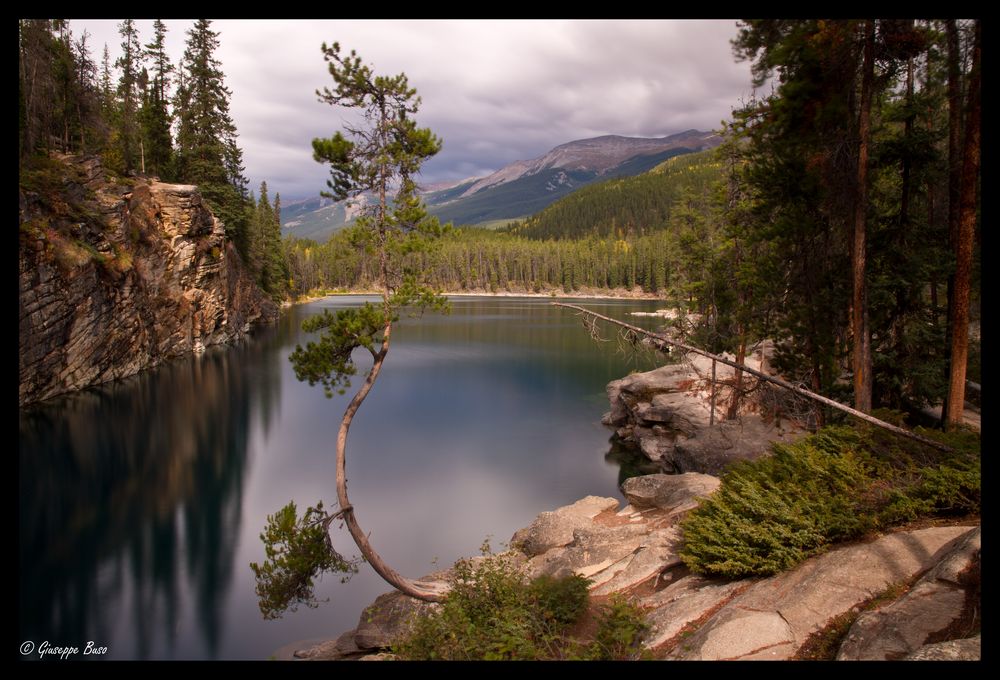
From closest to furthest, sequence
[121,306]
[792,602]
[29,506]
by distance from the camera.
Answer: [792,602] < [29,506] < [121,306]

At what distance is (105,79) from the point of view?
54000 millimetres

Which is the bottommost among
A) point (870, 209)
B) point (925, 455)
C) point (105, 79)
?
point (925, 455)

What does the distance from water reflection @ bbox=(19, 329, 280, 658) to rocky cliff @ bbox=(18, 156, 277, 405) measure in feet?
7.68

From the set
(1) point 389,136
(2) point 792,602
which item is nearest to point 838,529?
(2) point 792,602

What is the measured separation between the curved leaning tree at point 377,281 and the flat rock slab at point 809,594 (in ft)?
18.6


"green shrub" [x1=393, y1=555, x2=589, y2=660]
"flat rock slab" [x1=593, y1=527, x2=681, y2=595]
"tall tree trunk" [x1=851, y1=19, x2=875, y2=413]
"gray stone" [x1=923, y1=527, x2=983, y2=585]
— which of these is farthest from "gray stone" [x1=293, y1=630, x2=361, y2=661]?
"tall tree trunk" [x1=851, y1=19, x2=875, y2=413]

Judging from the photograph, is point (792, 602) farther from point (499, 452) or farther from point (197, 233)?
point (197, 233)

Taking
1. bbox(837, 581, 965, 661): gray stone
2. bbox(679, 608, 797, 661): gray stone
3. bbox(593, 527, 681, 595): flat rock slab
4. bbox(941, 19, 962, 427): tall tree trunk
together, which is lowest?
bbox(593, 527, 681, 595): flat rock slab

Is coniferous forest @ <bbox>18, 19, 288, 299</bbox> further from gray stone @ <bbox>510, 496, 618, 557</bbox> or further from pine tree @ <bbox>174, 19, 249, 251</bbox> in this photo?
gray stone @ <bbox>510, 496, 618, 557</bbox>

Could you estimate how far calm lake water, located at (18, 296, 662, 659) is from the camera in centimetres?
1185

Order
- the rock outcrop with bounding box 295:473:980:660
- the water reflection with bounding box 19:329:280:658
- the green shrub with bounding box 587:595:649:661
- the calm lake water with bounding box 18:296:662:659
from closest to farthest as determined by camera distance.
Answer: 1. the rock outcrop with bounding box 295:473:980:660
2. the green shrub with bounding box 587:595:649:661
3. the water reflection with bounding box 19:329:280:658
4. the calm lake water with bounding box 18:296:662:659

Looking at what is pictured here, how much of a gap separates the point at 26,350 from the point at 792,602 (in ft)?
99.9

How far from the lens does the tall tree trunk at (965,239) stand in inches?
334

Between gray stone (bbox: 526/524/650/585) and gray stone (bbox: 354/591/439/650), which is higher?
gray stone (bbox: 526/524/650/585)
